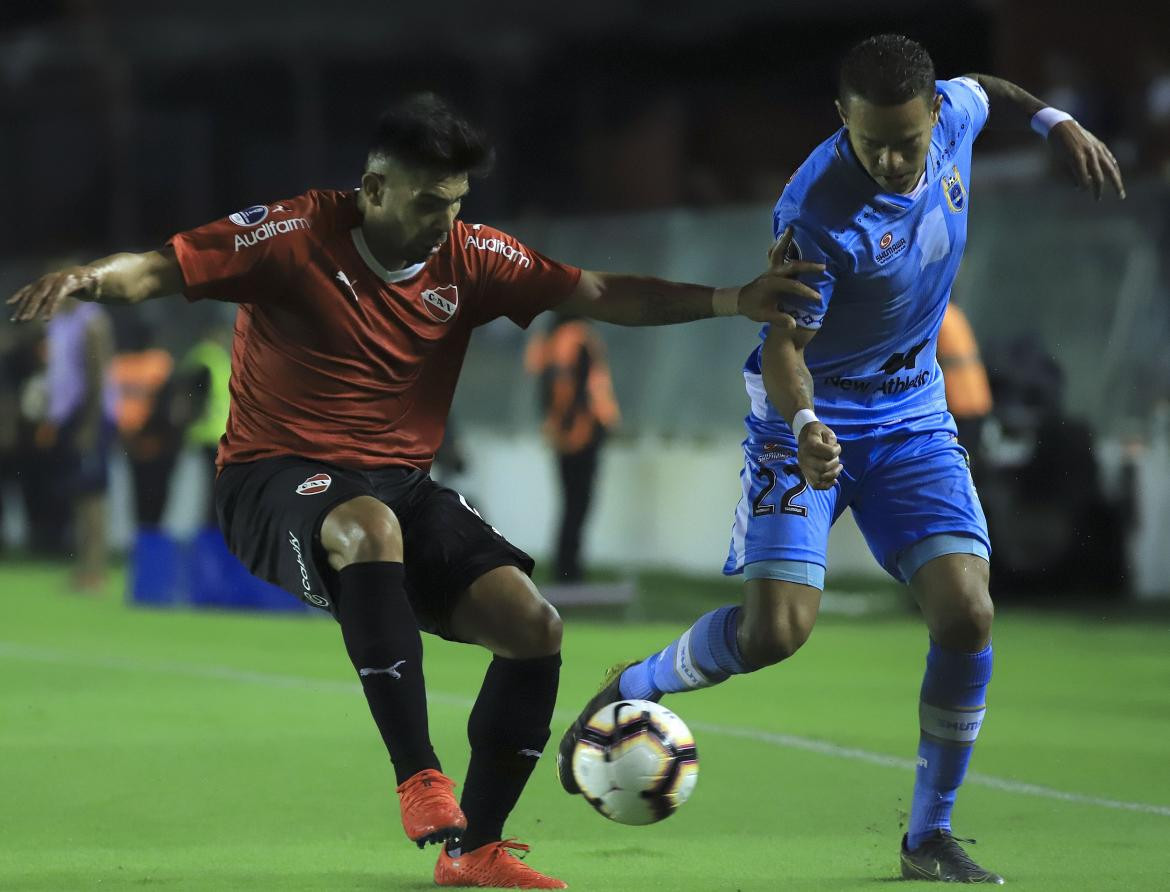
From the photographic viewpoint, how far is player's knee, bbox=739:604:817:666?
589 cm

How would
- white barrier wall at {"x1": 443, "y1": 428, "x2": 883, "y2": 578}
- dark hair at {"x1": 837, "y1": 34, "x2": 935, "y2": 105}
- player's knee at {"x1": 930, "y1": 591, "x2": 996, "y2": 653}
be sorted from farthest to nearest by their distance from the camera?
white barrier wall at {"x1": 443, "y1": 428, "x2": 883, "y2": 578} < player's knee at {"x1": 930, "y1": 591, "x2": 996, "y2": 653} < dark hair at {"x1": 837, "y1": 34, "x2": 935, "y2": 105}

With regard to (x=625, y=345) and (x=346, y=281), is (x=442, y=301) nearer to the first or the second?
(x=346, y=281)

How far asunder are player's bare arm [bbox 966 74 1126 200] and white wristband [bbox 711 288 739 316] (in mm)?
1146

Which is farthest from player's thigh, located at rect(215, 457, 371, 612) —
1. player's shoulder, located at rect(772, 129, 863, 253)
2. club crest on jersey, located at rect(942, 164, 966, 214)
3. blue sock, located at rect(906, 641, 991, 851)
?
club crest on jersey, located at rect(942, 164, 966, 214)

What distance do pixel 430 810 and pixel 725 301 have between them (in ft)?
5.71

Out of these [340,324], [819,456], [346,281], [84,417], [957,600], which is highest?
[346,281]

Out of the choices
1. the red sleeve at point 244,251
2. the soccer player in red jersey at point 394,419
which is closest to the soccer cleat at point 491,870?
the soccer player in red jersey at point 394,419

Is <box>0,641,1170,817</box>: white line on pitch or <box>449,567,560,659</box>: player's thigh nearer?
<box>449,567,560,659</box>: player's thigh

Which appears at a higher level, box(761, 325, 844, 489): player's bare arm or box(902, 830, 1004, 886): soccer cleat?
box(761, 325, 844, 489): player's bare arm

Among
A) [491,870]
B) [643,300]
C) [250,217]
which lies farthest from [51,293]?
[491,870]

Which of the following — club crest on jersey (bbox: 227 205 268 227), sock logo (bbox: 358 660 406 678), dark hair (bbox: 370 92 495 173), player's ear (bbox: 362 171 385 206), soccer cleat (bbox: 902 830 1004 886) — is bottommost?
soccer cleat (bbox: 902 830 1004 886)

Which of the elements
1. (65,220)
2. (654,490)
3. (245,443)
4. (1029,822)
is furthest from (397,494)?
(65,220)

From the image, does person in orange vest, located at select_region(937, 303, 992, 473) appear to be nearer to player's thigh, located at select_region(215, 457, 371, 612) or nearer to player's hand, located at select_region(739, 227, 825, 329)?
player's hand, located at select_region(739, 227, 825, 329)

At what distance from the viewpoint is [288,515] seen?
547 cm
